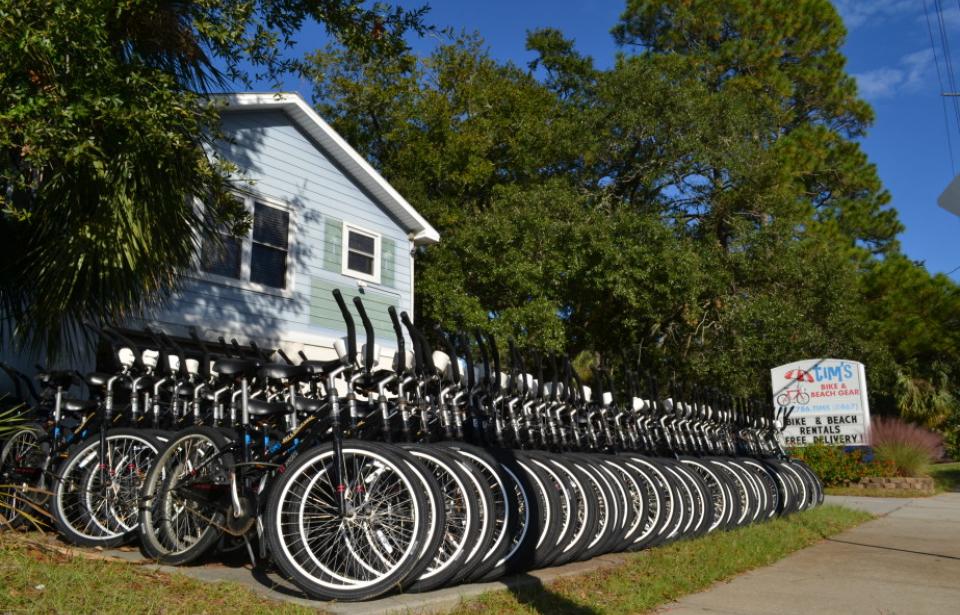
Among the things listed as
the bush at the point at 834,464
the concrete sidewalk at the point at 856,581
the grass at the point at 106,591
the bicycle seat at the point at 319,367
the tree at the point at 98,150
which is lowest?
the concrete sidewalk at the point at 856,581

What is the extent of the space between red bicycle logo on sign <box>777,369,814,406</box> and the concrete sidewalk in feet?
21.9

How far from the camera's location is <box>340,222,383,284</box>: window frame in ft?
40.3

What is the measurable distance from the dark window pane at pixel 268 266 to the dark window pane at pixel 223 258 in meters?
0.25

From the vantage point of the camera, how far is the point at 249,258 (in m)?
11.0

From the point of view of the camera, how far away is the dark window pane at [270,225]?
11.2 m

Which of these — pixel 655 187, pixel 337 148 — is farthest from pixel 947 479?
pixel 337 148

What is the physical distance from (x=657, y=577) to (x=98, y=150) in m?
5.13

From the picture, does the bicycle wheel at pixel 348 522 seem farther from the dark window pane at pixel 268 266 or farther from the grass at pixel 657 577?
the dark window pane at pixel 268 266

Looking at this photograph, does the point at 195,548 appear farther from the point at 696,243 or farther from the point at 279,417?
the point at 696,243

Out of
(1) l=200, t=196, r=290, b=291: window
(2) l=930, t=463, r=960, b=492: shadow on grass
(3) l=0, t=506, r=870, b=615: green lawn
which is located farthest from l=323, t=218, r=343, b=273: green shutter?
(2) l=930, t=463, r=960, b=492: shadow on grass

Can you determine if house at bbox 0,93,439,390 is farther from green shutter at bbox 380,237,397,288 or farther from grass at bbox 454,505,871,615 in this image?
grass at bbox 454,505,871,615

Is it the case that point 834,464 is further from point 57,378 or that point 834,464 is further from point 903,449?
point 57,378

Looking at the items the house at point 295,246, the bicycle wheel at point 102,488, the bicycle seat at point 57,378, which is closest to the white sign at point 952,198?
the bicycle wheel at point 102,488

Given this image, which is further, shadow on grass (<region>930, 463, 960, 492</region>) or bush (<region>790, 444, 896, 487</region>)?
shadow on grass (<region>930, 463, 960, 492</region>)
